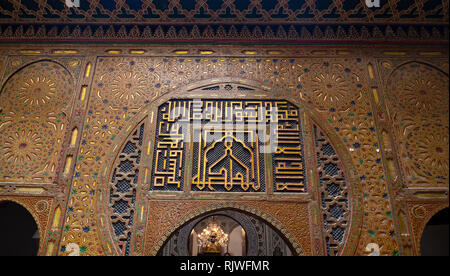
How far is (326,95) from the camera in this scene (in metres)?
4.14

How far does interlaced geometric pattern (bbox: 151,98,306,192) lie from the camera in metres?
3.70

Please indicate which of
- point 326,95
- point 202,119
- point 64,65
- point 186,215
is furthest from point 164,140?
point 326,95

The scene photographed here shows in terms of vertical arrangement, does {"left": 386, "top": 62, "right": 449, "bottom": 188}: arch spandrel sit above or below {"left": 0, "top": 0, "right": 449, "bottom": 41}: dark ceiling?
below

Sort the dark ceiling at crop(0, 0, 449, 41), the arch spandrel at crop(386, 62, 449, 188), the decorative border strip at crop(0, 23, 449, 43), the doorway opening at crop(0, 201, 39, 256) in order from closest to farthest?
1. the arch spandrel at crop(386, 62, 449, 188)
2. the dark ceiling at crop(0, 0, 449, 41)
3. the decorative border strip at crop(0, 23, 449, 43)
4. the doorway opening at crop(0, 201, 39, 256)

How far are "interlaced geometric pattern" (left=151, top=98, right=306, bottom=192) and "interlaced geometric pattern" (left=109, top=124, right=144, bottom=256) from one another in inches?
9.5

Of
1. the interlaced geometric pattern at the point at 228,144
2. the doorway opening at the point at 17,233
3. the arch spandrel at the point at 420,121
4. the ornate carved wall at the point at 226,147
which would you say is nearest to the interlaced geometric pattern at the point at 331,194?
the ornate carved wall at the point at 226,147

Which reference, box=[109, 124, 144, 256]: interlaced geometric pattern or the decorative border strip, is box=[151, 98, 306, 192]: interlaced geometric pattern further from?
the decorative border strip

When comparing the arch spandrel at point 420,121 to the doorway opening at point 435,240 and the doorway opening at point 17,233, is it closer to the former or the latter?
the doorway opening at point 435,240

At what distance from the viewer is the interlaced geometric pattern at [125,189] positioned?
3463 millimetres

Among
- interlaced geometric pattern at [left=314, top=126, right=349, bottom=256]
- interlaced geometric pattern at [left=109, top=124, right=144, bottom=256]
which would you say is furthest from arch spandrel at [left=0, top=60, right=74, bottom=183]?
interlaced geometric pattern at [left=314, top=126, right=349, bottom=256]

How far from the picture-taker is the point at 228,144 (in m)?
3.90

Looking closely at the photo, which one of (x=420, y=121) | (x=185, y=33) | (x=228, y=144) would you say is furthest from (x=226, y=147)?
(x=420, y=121)

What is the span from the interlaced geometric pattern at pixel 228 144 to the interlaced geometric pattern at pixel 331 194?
0.24 meters
